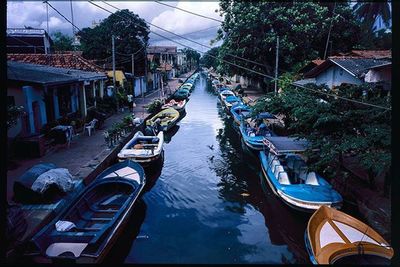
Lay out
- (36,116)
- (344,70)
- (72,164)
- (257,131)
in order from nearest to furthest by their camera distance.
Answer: (72,164)
(36,116)
(344,70)
(257,131)

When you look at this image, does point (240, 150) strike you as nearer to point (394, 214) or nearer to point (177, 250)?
point (177, 250)

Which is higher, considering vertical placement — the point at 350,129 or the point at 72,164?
the point at 350,129

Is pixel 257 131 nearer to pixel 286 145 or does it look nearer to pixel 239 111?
pixel 286 145

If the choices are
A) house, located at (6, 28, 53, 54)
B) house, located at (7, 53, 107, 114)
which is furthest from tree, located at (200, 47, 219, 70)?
house, located at (6, 28, 53, 54)

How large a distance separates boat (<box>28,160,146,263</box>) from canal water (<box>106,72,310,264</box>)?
903mm

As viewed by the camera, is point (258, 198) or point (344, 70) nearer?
point (258, 198)

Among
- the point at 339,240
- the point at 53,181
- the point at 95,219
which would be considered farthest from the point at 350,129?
the point at 53,181

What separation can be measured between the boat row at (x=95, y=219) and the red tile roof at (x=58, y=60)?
1287 centimetres

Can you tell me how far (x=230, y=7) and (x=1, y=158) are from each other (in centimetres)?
3202

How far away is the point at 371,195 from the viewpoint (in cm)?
998

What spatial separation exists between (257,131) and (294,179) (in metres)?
6.32

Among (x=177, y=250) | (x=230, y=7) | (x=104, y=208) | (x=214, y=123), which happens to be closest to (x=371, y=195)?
(x=177, y=250)

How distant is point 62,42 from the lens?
158ft

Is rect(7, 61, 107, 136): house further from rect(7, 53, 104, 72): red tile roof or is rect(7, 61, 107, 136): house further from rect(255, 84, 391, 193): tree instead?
rect(255, 84, 391, 193): tree
